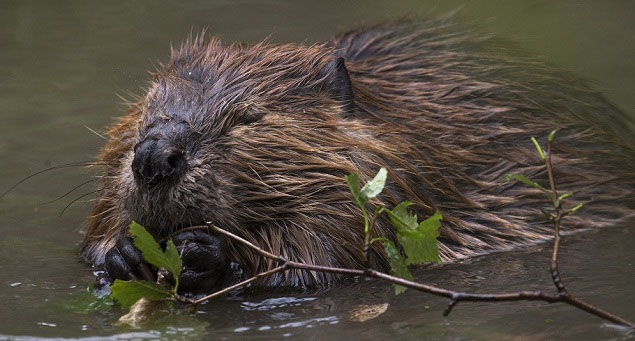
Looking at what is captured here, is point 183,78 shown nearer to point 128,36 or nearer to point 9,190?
point 9,190

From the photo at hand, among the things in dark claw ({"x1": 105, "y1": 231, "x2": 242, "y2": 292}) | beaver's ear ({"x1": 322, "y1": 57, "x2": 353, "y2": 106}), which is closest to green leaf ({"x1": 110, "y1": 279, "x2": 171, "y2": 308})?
dark claw ({"x1": 105, "y1": 231, "x2": 242, "y2": 292})

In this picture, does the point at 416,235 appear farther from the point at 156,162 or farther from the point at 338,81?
the point at 338,81

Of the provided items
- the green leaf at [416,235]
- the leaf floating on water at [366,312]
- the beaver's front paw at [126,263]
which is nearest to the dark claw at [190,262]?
Result: the beaver's front paw at [126,263]

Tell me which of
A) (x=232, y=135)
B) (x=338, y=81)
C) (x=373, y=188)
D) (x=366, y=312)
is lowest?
(x=366, y=312)

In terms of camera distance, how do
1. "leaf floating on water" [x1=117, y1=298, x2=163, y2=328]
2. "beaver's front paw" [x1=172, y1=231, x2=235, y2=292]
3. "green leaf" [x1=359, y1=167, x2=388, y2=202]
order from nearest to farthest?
"green leaf" [x1=359, y1=167, x2=388, y2=202] < "leaf floating on water" [x1=117, y1=298, x2=163, y2=328] < "beaver's front paw" [x1=172, y1=231, x2=235, y2=292]

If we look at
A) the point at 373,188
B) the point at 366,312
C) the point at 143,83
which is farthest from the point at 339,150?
the point at 143,83

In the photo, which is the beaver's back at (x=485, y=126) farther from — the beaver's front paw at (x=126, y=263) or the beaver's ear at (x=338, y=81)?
the beaver's front paw at (x=126, y=263)

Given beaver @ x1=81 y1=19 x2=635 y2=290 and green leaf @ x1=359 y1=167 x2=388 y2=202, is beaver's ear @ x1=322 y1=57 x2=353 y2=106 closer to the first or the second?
beaver @ x1=81 y1=19 x2=635 y2=290
